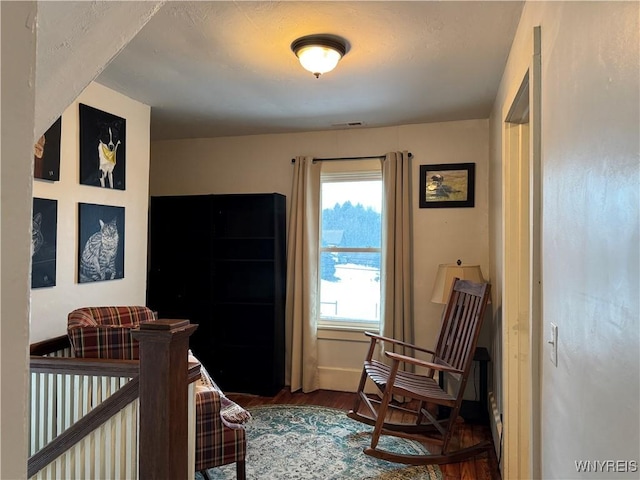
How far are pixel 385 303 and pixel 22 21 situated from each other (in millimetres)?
3462

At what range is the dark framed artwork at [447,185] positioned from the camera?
12.0ft

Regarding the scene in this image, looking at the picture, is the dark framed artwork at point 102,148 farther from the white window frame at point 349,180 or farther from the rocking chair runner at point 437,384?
the rocking chair runner at point 437,384

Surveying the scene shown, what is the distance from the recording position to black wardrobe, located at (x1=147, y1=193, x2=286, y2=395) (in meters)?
3.88

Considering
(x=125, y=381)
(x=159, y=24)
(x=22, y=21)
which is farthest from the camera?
(x=159, y=24)

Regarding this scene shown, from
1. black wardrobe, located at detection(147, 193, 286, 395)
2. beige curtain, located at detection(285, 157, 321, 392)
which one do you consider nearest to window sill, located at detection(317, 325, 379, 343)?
beige curtain, located at detection(285, 157, 321, 392)

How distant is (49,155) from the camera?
2.44m

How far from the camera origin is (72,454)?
1560 mm

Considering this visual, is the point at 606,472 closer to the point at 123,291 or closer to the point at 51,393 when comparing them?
the point at 51,393

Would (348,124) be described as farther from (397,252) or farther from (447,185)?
(397,252)

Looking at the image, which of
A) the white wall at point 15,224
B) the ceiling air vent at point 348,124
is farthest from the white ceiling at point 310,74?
the white wall at point 15,224

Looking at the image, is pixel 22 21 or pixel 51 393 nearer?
pixel 22 21

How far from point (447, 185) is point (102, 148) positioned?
2.64 metres

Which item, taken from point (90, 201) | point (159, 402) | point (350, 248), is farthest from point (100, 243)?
point (350, 248)

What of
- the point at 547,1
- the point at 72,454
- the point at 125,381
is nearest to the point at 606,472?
the point at 547,1
